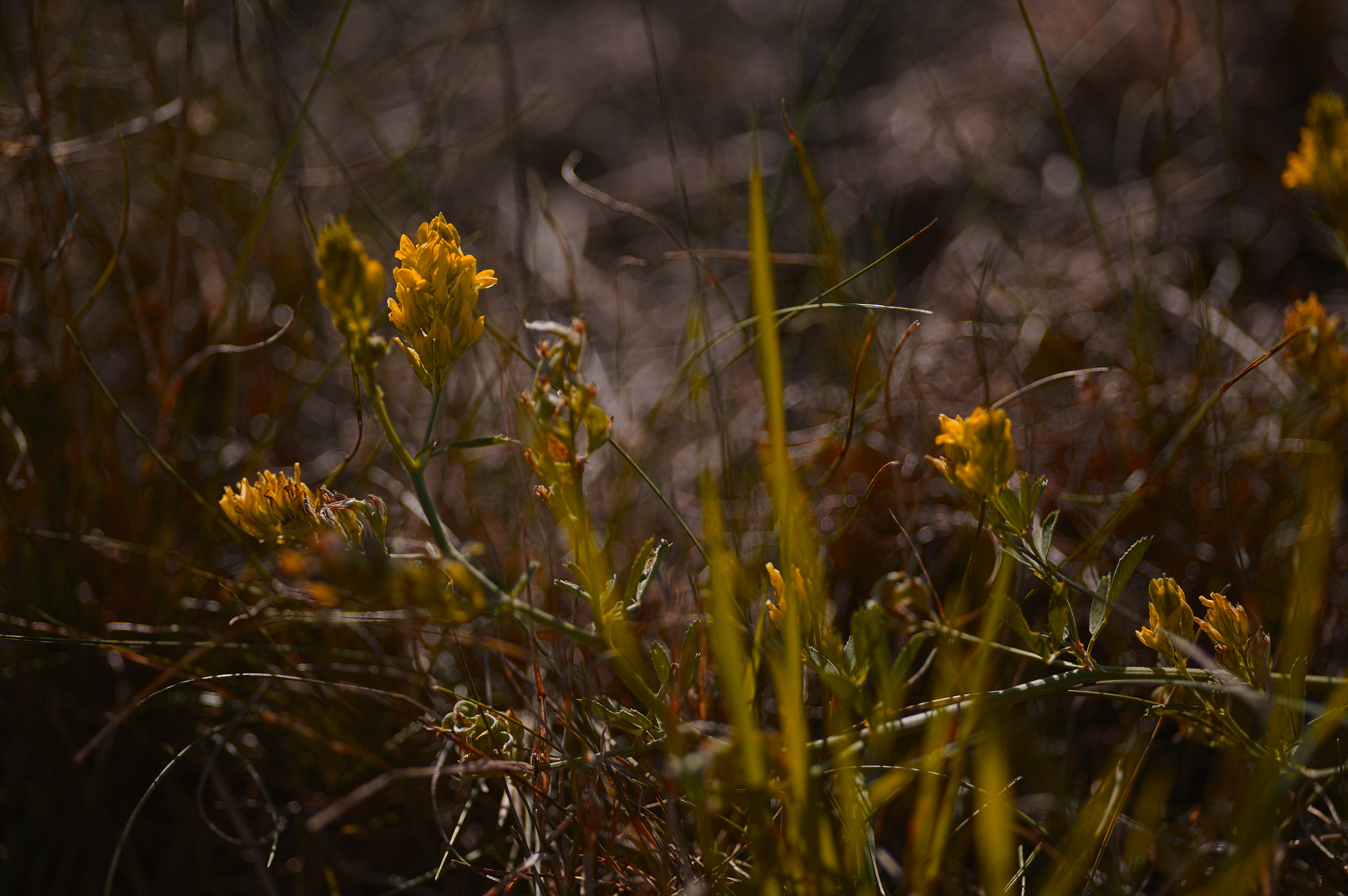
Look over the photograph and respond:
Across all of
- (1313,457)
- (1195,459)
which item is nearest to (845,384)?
(1195,459)

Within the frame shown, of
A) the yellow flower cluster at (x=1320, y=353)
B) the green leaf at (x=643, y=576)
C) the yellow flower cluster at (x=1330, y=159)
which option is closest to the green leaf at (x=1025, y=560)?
the green leaf at (x=643, y=576)

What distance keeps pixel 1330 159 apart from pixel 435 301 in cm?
107

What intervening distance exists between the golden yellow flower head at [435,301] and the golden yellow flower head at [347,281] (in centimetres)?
6

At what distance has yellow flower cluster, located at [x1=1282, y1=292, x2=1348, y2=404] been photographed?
930 mm

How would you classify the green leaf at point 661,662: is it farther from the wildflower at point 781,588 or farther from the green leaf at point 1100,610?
the green leaf at point 1100,610

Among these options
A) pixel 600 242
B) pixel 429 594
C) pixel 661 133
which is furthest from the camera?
pixel 661 133

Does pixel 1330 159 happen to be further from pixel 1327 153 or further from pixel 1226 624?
pixel 1226 624

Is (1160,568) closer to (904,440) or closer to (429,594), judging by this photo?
(904,440)

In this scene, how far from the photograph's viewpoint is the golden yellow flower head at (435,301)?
2.29 feet

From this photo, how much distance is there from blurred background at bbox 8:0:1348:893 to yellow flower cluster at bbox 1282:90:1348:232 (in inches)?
6.3

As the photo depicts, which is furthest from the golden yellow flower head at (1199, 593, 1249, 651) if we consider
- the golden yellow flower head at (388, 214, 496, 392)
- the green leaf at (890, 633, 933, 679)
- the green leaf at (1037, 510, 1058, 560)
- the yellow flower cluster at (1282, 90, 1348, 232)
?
the golden yellow flower head at (388, 214, 496, 392)

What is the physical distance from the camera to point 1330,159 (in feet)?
3.27

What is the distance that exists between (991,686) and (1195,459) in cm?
50

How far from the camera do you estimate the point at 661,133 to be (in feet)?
8.57
